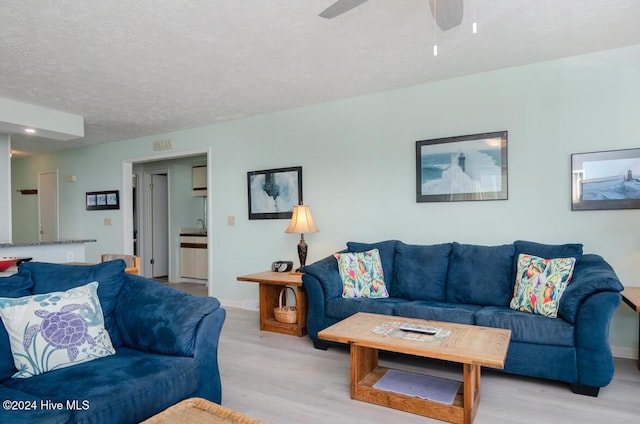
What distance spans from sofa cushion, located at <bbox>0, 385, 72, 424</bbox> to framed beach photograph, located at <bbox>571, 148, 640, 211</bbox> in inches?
142

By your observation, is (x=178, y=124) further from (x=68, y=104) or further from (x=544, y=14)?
(x=544, y=14)

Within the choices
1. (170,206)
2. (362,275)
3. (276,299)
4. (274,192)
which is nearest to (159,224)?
(170,206)

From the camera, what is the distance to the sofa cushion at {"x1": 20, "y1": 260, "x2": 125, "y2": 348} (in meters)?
2.15

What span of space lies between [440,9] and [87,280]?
2.41 meters

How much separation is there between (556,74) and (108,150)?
6.22 metres

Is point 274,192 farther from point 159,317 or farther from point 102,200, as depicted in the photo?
point 102,200

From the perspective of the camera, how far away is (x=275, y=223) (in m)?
4.70

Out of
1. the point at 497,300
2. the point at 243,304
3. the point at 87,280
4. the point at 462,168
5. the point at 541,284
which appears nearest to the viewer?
the point at 87,280

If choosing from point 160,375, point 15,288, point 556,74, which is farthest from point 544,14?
point 15,288

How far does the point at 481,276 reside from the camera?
10.3ft

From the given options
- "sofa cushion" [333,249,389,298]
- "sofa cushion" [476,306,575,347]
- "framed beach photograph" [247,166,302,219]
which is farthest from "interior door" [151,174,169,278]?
"sofa cushion" [476,306,575,347]

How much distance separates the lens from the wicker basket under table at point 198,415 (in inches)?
54.7

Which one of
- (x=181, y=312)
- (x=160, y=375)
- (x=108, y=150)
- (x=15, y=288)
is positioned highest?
(x=108, y=150)

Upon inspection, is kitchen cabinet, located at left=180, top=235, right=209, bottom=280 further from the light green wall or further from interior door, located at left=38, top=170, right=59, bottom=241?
interior door, located at left=38, top=170, right=59, bottom=241
